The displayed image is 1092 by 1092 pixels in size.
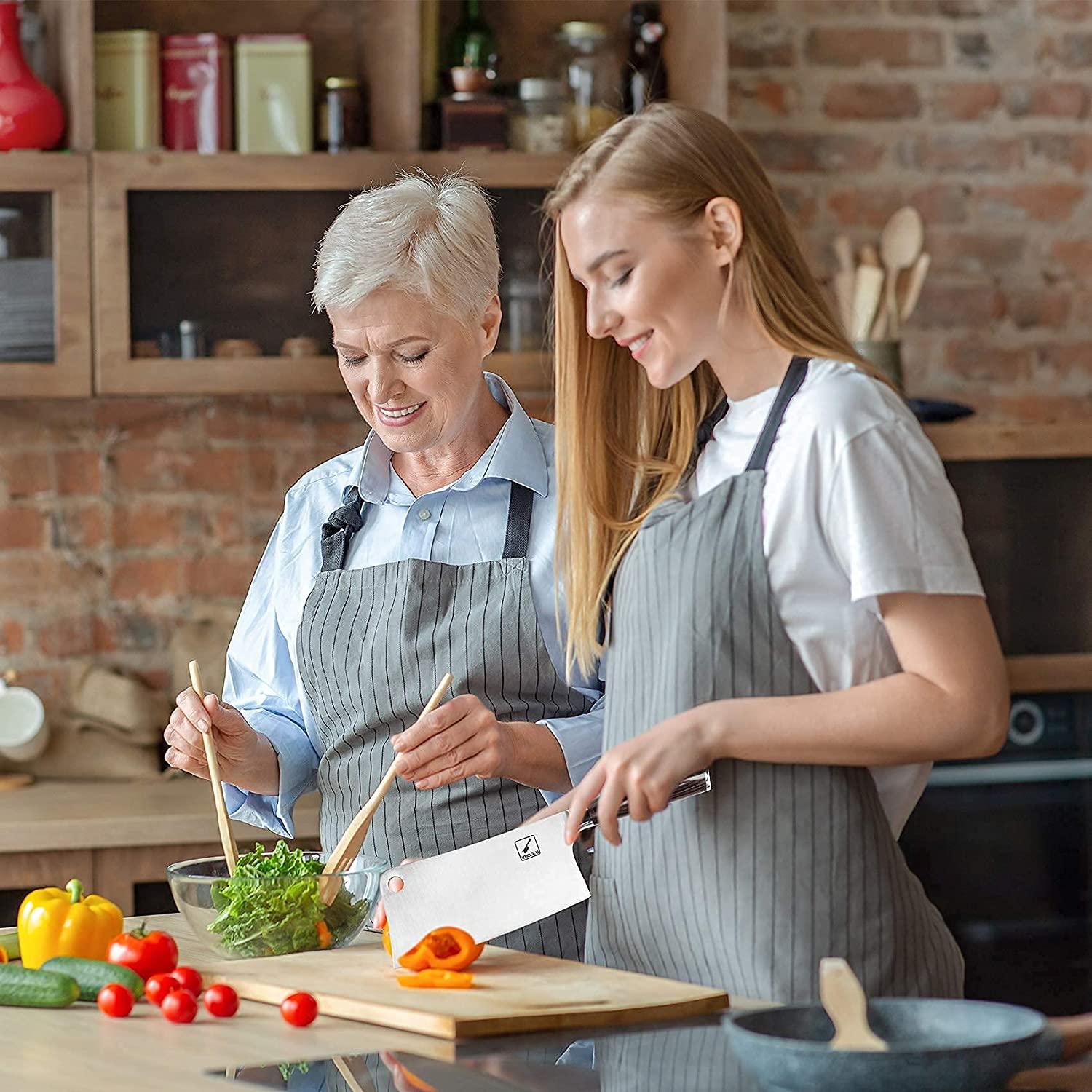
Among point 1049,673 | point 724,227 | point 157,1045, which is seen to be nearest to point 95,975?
point 157,1045

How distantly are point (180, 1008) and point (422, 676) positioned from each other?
0.58m

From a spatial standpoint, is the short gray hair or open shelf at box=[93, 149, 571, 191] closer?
the short gray hair

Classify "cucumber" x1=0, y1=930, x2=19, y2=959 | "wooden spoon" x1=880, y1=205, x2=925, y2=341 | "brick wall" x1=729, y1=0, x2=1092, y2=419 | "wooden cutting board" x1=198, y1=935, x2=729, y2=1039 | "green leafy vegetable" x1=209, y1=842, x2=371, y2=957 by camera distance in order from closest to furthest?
"wooden cutting board" x1=198, y1=935, x2=729, y2=1039
"green leafy vegetable" x1=209, y1=842, x2=371, y2=957
"cucumber" x1=0, y1=930, x2=19, y2=959
"wooden spoon" x1=880, y1=205, x2=925, y2=341
"brick wall" x1=729, y1=0, x2=1092, y2=419

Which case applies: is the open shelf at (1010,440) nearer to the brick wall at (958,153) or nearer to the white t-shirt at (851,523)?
the brick wall at (958,153)

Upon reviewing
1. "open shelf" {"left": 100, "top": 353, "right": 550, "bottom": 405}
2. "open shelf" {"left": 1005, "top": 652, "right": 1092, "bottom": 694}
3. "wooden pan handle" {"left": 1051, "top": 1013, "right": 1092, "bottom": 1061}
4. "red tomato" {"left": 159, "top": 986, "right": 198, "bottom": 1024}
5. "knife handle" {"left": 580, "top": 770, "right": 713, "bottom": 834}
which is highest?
"open shelf" {"left": 100, "top": 353, "right": 550, "bottom": 405}

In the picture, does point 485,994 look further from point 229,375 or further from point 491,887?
point 229,375

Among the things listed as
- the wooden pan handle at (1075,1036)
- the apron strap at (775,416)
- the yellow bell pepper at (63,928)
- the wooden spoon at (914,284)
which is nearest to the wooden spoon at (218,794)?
the yellow bell pepper at (63,928)

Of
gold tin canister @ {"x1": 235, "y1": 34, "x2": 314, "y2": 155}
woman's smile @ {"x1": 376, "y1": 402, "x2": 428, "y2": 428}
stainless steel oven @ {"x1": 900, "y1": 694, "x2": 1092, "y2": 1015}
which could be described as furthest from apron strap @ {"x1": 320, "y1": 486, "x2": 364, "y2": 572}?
stainless steel oven @ {"x1": 900, "y1": 694, "x2": 1092, "y2": 1015}

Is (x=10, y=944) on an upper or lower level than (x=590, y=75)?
lower

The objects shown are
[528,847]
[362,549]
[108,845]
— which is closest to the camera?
[528,847]

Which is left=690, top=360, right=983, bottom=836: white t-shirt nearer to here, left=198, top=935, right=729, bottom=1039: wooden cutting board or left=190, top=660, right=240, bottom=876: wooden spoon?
left=198, top=935, right=729, bottom=1039: wooden cutting board

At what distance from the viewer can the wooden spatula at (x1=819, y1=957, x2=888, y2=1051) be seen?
105 cm

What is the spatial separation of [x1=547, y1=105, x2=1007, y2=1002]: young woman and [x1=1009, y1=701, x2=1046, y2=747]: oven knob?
161 centimetres

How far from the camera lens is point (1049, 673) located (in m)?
3.09
